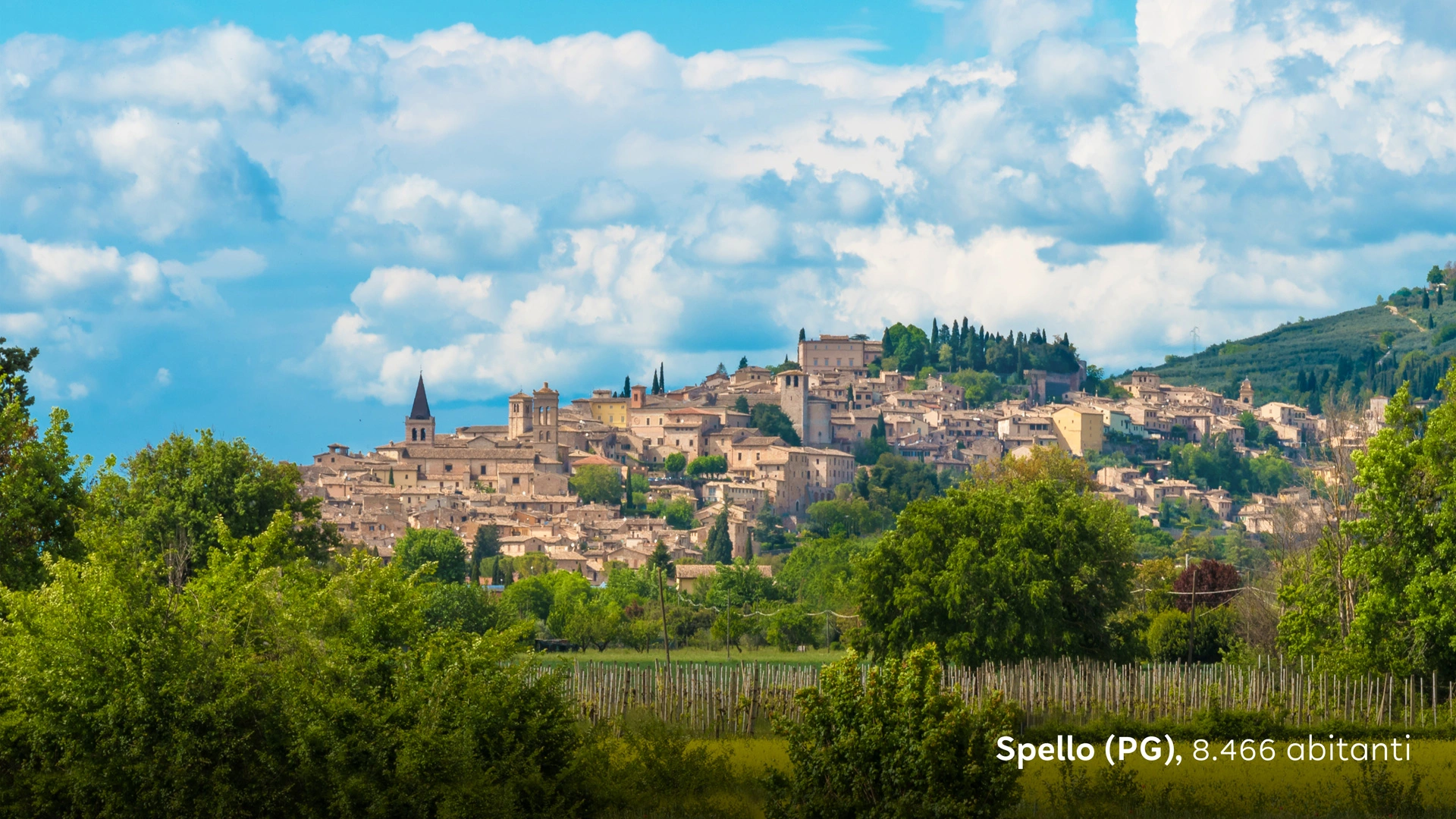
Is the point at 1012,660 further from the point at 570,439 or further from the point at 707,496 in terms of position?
the point at 570,439

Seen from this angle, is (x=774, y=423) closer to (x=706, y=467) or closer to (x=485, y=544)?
(x=706, y=467)

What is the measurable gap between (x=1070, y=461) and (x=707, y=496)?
1866 inches

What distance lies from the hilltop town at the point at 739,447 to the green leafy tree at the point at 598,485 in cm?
68

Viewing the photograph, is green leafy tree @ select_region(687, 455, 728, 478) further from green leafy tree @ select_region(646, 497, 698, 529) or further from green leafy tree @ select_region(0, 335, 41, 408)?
green leafy tree @ select_region(0, 335, 41, 408)

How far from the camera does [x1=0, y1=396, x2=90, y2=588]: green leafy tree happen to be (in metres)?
18.4

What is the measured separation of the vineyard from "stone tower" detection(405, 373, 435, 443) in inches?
3518

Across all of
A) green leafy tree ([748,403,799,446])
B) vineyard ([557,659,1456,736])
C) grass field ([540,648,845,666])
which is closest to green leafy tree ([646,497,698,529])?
green leafy tree ([748,403,799,446])

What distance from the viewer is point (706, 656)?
43656 millimetres

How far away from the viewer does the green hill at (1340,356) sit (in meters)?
138

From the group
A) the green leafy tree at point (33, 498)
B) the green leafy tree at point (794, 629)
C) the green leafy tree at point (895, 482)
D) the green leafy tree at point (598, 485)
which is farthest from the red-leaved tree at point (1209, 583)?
the green leafy tree at point (598, 485)

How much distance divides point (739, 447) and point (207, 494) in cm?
6993

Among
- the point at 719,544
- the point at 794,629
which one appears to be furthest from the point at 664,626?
the point at 719,544

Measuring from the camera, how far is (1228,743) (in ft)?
63.3

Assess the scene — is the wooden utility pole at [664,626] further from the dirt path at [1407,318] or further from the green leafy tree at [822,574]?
the dirt path at [1407,318]
